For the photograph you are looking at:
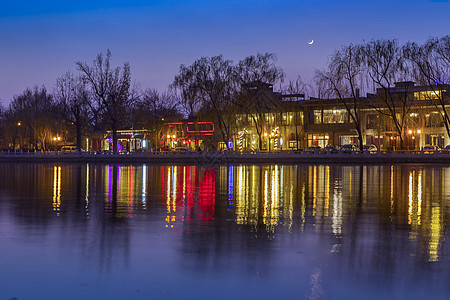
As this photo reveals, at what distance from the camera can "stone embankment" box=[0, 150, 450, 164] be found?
59.7 metres

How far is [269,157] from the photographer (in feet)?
206

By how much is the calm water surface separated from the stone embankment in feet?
148

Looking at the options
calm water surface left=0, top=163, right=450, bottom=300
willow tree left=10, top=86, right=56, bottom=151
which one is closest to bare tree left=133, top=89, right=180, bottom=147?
willow tree left=10, top=86, right=56, bottom=151

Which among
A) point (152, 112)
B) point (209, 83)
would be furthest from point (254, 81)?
point (152, 112)

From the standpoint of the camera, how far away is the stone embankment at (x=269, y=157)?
196 feet

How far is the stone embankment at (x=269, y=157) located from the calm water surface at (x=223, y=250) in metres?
45.2

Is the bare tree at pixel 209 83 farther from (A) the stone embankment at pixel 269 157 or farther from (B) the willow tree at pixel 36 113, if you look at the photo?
(B) the willow tree at pixel 36 113

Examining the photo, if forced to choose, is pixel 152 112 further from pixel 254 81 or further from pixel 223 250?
pixel 223 250

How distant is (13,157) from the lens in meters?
73.8

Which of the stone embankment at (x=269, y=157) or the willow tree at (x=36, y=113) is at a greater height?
the willow tree at (x=36, y=113)

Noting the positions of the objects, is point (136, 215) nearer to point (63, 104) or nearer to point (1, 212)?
point (1, 212)

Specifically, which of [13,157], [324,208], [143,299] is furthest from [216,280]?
[13,157]

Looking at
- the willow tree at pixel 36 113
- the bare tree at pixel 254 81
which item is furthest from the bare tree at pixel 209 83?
the willow tree at pixel 36 113

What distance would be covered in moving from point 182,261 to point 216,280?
118cm
